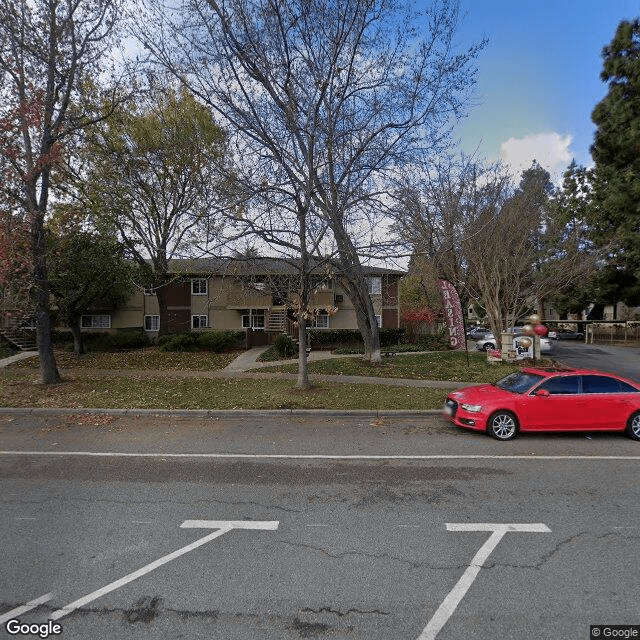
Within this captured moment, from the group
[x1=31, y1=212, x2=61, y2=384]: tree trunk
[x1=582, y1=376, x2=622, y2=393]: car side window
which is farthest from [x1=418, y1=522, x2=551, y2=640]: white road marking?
[x1=31, y1=212, x2=61, y2=384]: tree trunk

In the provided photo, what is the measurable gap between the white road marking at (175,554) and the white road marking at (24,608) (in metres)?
0.20

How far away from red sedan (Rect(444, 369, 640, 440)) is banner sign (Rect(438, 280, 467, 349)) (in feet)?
27.4

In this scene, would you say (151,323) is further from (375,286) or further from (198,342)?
(375,286)

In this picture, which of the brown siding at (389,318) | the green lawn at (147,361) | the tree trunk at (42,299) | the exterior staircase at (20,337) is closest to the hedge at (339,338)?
the brown siding at (389,318)

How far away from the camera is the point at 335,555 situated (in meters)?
3.82

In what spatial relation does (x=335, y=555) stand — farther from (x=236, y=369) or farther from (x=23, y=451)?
(x=236, y=369)

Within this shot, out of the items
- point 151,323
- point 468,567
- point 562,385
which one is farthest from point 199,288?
point 468,567

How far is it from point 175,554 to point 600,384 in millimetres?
7946

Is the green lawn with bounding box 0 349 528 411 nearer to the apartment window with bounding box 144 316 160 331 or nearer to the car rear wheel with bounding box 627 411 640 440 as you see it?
the car rear wheel with bounding box 627 411 640 440

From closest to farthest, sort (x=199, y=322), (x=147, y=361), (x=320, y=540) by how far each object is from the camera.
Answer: (x=320, y=540) < (x=147, y=361) < (x=199, y=322)

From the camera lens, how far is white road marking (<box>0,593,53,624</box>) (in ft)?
9.76

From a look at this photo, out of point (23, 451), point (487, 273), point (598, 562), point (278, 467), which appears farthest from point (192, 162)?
point (598, 562)

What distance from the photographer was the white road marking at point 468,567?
2.93 m

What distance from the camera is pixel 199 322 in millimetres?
29000
